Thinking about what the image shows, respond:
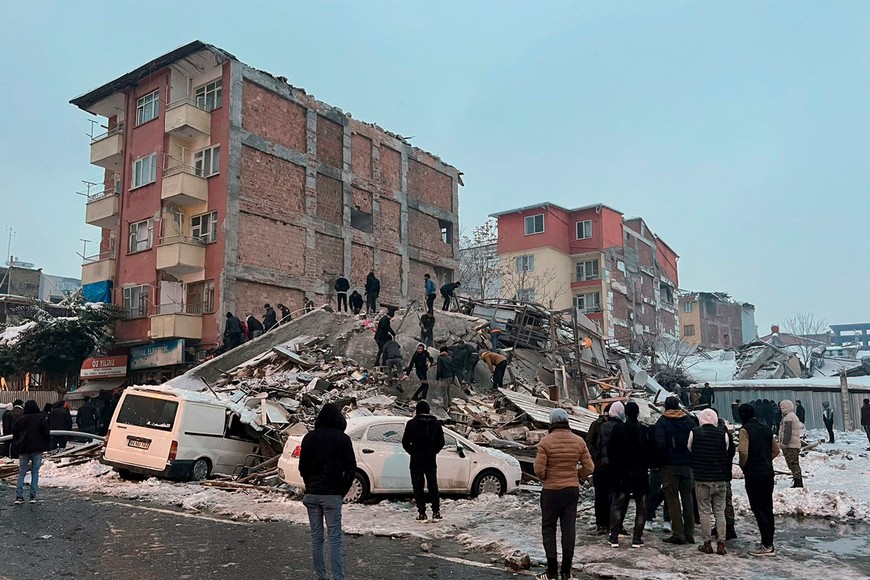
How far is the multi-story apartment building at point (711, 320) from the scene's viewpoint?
240 ft

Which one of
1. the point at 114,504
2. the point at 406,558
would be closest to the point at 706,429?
the point at 406,558

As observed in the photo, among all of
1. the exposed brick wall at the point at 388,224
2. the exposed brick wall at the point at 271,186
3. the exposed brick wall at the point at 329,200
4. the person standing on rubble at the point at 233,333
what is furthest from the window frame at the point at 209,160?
the exposed brick wall at the point at 388,224

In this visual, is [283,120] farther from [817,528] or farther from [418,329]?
[817,528]

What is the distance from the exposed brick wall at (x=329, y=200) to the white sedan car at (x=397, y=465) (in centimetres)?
2478

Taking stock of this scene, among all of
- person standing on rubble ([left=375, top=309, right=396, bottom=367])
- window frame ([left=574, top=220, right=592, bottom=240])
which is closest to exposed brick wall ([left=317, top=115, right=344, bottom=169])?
person standing on rubble ([left=375, top=309, right=396, bottom=367])

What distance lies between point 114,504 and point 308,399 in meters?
7.22

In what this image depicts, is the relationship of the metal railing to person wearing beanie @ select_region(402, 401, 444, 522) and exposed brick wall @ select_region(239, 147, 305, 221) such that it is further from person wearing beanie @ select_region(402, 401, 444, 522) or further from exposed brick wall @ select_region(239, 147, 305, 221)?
person wearing beanie @ select_region(402, 401, 444, 522)

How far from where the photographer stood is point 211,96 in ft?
110

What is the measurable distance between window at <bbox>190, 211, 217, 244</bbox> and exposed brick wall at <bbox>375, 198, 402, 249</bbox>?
9670 millimetres

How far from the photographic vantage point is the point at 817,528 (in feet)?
33.6

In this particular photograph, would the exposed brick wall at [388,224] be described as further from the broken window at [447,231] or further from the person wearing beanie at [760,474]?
the person wearing beanie at [760,474]

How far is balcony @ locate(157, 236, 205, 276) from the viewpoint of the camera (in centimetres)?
3128

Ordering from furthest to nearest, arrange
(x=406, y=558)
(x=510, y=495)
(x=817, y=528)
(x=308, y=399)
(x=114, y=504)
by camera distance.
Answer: (x=308, y=399), (x=510, y=495), (x=114, y=504), (x=817, y=528), (x=406, y=558)

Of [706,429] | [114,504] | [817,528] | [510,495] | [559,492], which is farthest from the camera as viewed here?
[510,495]
